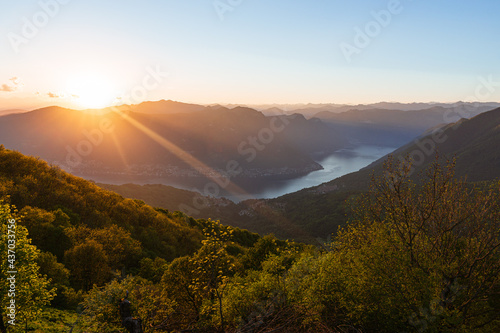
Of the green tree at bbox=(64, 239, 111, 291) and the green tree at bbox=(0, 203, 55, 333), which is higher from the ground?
the green tree at bbox=(0, 203, 55, 333)

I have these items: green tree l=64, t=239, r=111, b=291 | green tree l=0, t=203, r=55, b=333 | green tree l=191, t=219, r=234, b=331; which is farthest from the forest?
green tree l=64, t=239, r=111, b=291

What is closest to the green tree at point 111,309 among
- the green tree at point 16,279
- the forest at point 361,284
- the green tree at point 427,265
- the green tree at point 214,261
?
the forest at point 361,284

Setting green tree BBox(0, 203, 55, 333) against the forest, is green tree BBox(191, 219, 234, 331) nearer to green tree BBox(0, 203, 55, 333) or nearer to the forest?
the forest

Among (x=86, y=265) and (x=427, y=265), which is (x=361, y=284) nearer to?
(x=427, y=265)

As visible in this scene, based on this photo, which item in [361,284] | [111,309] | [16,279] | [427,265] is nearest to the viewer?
[16,279]

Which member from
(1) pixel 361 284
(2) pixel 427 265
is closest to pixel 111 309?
(1) pixel 361 284

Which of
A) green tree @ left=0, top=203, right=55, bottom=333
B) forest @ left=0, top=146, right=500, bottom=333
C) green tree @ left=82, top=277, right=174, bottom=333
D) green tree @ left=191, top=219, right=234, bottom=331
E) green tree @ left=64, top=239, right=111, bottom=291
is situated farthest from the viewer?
green tree @ left=64, top=239, right=111, bottom=291

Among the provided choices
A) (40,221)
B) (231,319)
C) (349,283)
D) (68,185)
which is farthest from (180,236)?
(349,283)

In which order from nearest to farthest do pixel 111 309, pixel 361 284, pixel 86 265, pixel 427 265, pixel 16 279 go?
pixel 16 279 < pixel 361 284 < pixel 427 265 < pixel 111 309 < pixel 86 265

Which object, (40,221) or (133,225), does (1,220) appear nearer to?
(40,221)
